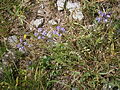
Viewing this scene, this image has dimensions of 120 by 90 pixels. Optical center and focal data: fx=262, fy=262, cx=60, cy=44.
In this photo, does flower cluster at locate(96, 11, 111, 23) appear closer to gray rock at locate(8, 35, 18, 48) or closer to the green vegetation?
the green vegetation

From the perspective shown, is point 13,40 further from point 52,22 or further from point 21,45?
point 52,22

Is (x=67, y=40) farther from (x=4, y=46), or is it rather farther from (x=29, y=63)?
(x=4, y=46)

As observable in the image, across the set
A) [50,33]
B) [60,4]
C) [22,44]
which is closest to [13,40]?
[22,44]

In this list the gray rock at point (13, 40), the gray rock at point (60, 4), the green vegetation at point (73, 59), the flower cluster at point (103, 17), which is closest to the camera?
the green vegetation at point (73, 59)

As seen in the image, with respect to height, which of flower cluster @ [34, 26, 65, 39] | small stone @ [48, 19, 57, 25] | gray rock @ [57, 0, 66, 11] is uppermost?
gray rock @ [57, 0, 66, 11]

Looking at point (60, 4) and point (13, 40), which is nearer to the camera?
point (13, 40)

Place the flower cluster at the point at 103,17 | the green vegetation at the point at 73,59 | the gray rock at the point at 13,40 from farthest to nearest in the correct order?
the gray rock at the point at 13,40 < the flower cluster at the point at 103,17 < the green vegetation at the point at 73,59

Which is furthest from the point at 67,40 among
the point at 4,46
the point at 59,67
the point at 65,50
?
the point at 4,46

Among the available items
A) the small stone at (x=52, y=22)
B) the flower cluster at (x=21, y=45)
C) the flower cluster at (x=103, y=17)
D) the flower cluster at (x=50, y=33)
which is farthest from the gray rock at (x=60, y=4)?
the flower cluster at (x=21, y=45)

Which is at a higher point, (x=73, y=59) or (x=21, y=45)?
(x=21, y=45)

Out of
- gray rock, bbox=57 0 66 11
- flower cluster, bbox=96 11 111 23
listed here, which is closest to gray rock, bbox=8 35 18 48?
gray rock, bbox=57 0 66 11

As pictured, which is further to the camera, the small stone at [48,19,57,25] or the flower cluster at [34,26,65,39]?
the small stone at [48,19,57,25]

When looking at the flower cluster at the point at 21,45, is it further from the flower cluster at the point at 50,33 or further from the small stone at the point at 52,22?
the small stone at the point at 52,22
